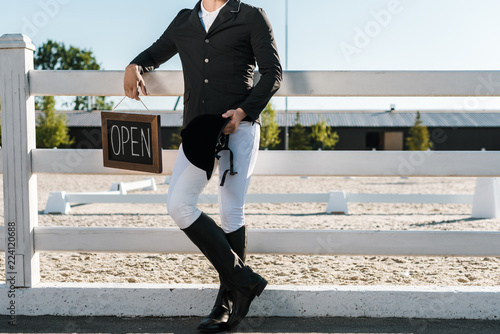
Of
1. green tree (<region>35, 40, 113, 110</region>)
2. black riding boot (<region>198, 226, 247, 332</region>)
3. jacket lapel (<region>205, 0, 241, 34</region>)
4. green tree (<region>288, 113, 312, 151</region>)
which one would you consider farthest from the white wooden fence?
green tree (<region>35, 40, 113, 110</region>)

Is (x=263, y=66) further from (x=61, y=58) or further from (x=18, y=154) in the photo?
(x=61, y=58)

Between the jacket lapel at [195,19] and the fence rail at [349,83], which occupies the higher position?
the jacket lapel at [195,19]

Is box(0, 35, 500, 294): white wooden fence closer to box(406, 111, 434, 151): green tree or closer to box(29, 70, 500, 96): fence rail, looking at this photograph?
box(29, 70, 500, 96): fence rail

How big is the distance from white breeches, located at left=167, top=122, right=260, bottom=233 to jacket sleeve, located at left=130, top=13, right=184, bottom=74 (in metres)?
0.55

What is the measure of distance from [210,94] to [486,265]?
9.46 feet

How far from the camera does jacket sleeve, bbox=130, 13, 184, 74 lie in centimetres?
242

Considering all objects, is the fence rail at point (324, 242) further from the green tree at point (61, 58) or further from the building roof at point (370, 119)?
the green tree at point (61, 58)

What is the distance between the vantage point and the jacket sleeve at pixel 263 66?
2074 millimetres

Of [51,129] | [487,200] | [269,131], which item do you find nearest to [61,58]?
[51,129]

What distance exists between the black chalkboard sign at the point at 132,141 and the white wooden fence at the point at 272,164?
14 centimetres

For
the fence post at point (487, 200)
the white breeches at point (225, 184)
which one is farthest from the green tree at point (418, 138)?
the white breeches at point (225, 184)

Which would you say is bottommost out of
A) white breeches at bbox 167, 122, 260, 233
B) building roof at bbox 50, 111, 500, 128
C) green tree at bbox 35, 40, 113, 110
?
white breeches at bbox 167, 122, 260, 233

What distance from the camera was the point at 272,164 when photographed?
2.57 meters

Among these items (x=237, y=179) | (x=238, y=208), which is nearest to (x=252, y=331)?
(x=238, y=208)
